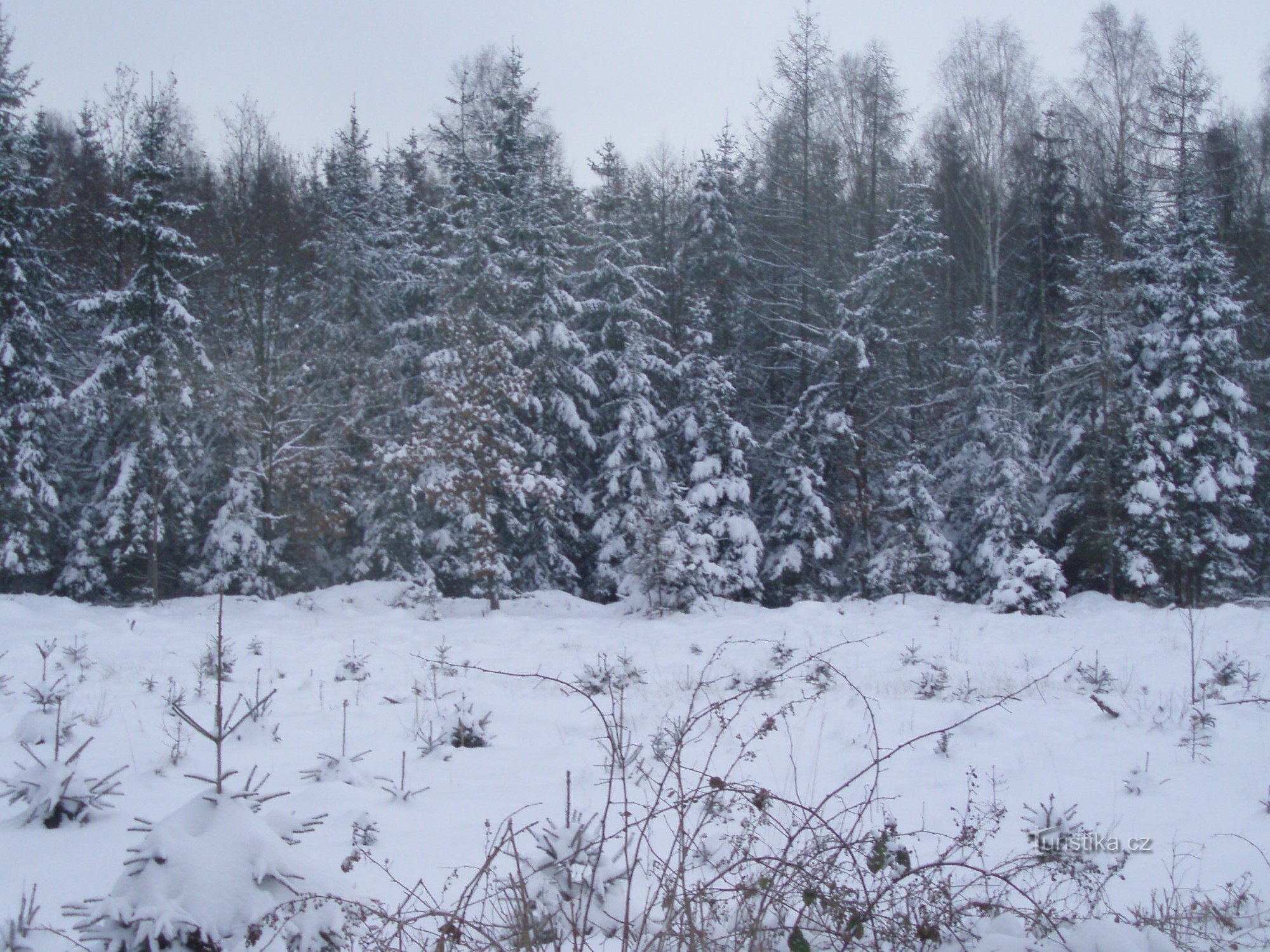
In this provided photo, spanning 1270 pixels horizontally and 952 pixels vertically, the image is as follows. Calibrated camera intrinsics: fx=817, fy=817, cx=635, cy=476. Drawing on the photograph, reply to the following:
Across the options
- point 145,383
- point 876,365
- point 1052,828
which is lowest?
point 1052,828

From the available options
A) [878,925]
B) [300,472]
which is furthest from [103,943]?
[300,472]

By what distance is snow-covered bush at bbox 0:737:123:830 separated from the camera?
3844 millimetres

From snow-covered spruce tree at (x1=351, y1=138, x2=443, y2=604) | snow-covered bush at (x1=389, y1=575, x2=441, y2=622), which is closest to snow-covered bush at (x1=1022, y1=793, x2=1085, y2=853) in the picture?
snow-covered bush at (x1=389, y1=575, x2=441, y2=622)

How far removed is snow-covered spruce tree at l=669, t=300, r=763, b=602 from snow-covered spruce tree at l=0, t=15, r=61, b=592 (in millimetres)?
15447

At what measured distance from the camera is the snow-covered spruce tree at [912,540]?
20.0 metres

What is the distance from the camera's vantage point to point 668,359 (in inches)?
933

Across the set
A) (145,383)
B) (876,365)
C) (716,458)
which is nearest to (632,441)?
(716,458)

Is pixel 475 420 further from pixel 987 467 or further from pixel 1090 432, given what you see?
pixel 1090 432

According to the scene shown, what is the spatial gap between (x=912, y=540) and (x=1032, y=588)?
4620 mm

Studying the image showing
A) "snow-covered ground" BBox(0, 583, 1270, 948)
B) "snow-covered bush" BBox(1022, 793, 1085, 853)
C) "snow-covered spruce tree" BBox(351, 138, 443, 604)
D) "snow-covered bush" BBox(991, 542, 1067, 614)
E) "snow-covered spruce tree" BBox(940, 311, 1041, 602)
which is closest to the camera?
"snow-covered bush" BBox(1022, 793, 1085, 853)

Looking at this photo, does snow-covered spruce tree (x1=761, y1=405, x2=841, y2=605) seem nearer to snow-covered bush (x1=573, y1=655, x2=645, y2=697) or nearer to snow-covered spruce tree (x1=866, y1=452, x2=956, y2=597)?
snow-covered spruce tree (x1=866, y1=452, x2=956, y2=597)

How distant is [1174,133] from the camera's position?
2169cm

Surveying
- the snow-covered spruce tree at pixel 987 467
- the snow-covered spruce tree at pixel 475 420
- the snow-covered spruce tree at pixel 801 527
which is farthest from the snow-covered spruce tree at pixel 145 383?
the snow-covered spruce tree at pixel 987 467

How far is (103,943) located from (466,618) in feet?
44.3
